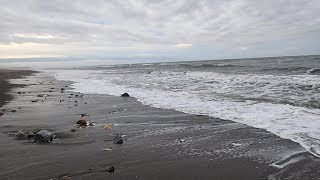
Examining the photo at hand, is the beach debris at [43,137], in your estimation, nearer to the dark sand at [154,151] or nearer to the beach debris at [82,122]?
the dark sand at [154,151]

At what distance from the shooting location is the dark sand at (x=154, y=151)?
492cm

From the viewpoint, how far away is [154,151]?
19.9 ft

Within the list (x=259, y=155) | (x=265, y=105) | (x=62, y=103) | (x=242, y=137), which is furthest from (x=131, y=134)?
(x=62, y=103)

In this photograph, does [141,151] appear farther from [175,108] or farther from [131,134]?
[175,108]

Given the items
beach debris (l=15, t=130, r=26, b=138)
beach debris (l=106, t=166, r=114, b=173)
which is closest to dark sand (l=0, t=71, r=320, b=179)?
beach debris (l=106, t=166, r=114, b=173)

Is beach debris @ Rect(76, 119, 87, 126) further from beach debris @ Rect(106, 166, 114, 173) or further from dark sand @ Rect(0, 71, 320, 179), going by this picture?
beach debris @ Rect(106, 166, 114, 173)

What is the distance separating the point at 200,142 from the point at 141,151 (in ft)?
→ 4.30

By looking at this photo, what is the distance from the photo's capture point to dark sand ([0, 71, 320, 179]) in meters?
4.92

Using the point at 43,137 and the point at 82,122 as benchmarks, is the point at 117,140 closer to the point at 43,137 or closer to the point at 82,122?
the point at 43,137

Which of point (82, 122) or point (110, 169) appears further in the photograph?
point (82, 122)

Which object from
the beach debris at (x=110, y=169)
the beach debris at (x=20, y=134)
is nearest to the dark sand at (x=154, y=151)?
the beach debris at (x=110, y=169)

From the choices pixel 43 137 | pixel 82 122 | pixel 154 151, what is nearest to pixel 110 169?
pixel 154 151

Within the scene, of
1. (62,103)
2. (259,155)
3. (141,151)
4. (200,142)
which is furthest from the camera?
(62,103)

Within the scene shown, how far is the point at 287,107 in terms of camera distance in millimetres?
9859
